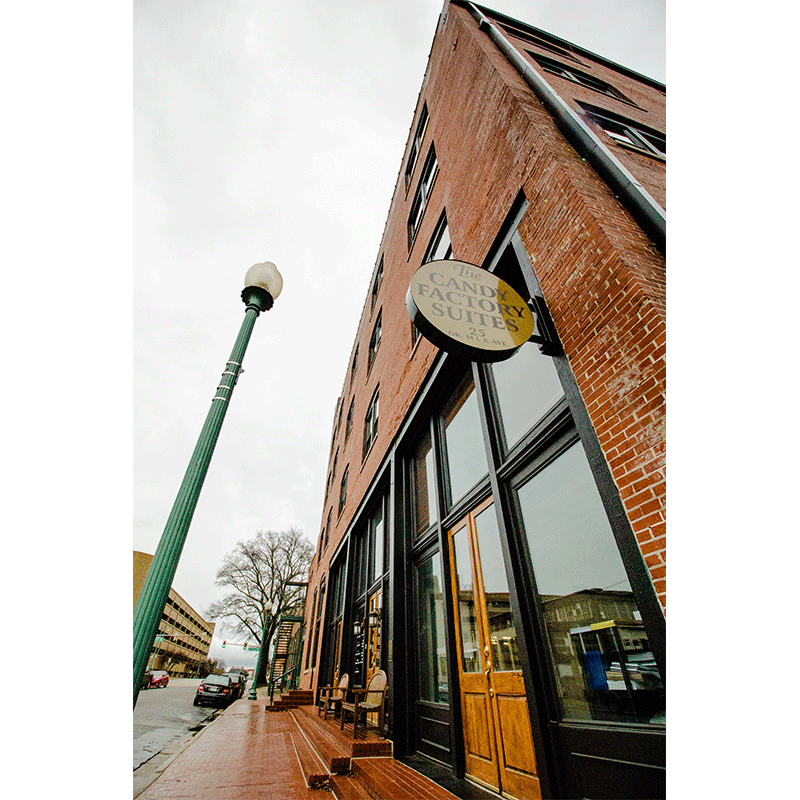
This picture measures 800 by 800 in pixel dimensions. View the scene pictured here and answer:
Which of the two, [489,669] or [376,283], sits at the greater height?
[376,283]

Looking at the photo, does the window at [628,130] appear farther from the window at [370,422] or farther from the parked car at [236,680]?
the parked car at [236,680]

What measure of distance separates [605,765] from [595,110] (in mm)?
9224

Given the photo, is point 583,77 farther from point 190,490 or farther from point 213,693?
point 213,693

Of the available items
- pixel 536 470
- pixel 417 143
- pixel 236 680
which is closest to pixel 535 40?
pixel 417 143

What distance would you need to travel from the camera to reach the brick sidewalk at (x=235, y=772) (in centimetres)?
384

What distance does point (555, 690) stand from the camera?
3105mm

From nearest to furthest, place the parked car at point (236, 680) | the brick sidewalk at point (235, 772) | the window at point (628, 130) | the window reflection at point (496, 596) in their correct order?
the window reflection at point (496, 596)
the brick sidewalk at point (235, 772)
the window at point (628, 130)
the parked car at point (236, 680)

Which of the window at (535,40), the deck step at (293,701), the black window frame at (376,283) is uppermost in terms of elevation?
the window at (535,40)

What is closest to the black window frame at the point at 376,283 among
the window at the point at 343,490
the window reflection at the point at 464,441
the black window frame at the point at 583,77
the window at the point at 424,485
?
the window at the point at 343,490

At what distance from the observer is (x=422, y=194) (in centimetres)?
955

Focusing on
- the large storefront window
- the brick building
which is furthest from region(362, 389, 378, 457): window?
the large storefront window

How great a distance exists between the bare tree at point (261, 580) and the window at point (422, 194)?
105 ft

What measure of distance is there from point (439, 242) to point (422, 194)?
8.04 ft

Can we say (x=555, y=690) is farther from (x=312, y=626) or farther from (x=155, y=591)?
(x=312, y=626)
